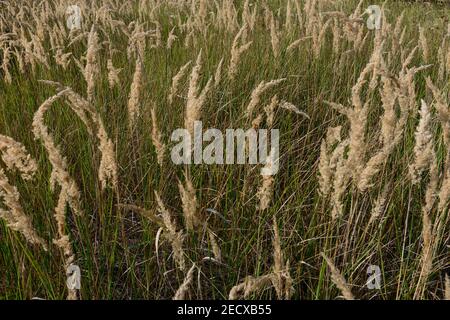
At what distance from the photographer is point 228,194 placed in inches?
77.2

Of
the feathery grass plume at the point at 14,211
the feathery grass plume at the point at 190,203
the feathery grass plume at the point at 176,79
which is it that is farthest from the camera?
the feathery grass plume at the point at 176,79

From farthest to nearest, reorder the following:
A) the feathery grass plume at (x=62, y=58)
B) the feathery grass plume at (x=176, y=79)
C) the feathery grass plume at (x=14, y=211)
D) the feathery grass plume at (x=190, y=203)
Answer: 1. the feathery grass plume at (x=62, y=58)
2. the feathery grass plume at (x=176, y=79)
3. the feathery grass plume at (x=190, y=203)
4. the feathery grass plume at (x=14, y=211)

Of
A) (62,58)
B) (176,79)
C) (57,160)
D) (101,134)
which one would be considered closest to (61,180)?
(57,160)

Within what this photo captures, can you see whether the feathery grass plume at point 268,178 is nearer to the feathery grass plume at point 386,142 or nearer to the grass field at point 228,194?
the grass field at point 228,194

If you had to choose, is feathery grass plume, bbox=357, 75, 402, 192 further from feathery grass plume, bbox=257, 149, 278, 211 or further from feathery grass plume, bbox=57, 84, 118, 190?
feathery grass plume, bbox=57, 84, 118, 190

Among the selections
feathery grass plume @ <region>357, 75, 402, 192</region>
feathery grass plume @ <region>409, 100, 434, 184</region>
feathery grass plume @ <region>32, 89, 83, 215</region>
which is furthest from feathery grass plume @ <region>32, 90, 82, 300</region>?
feathery grass plume @ <region>409, 100, 434, 184</region>

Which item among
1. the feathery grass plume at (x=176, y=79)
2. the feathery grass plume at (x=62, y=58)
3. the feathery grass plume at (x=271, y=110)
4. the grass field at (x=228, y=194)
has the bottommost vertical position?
the grass field at (x=228, y=194)

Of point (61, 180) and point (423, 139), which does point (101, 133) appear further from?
point (423, 139)

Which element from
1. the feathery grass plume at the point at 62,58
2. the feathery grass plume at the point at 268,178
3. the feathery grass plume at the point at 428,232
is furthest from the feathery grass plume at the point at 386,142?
the feathery grass plume at the point at 62,58

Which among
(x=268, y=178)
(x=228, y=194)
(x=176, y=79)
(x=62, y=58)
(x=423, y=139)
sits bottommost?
(x=228, y=194)

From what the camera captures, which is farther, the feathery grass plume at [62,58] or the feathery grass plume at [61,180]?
the feathery grass plume at [62,58]

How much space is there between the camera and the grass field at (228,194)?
46.4 inches

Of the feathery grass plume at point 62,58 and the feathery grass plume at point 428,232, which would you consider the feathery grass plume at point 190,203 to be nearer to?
the feathery grass plume at point 428,232

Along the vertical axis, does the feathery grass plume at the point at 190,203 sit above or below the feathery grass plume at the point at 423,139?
below
